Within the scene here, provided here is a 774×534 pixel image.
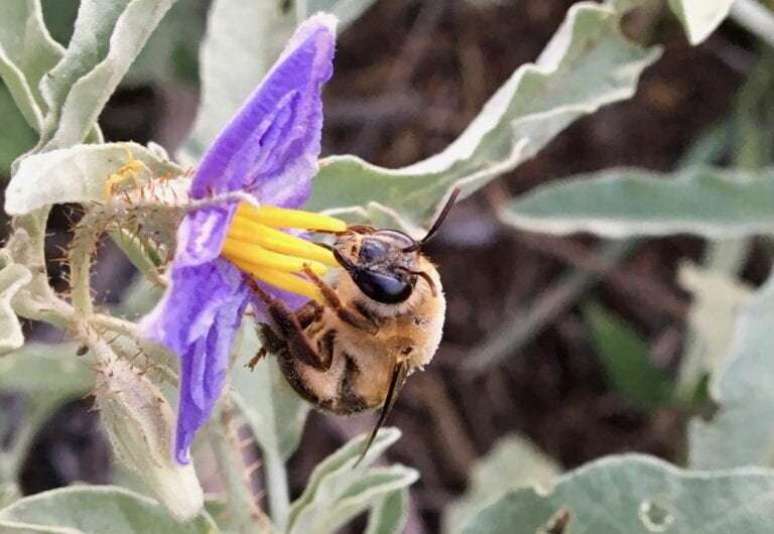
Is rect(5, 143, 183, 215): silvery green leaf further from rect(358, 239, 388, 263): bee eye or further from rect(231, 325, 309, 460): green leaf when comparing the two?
rect(231, 325, 309, 460): green leaf

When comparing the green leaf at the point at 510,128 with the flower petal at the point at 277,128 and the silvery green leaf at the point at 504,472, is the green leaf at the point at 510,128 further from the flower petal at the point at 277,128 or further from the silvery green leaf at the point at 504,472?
the silvery green leaf at the point at 504,472

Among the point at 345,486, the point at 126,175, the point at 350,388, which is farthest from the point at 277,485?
the point at 126,175

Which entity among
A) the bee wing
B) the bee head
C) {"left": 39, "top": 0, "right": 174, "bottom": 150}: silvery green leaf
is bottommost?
the bee wing

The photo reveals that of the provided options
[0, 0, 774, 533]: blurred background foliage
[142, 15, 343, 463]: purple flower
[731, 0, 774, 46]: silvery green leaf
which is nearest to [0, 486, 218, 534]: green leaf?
[142, 15, 343, 463]: purple flower

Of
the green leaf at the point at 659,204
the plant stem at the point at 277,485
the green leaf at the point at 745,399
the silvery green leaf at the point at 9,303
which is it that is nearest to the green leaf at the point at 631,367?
the green leaf at the point at 659,204

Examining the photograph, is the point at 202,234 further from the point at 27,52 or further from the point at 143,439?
the point at 27,52

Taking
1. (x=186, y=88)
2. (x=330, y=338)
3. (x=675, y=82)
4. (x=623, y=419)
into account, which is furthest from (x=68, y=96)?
(x=675, y=82)
